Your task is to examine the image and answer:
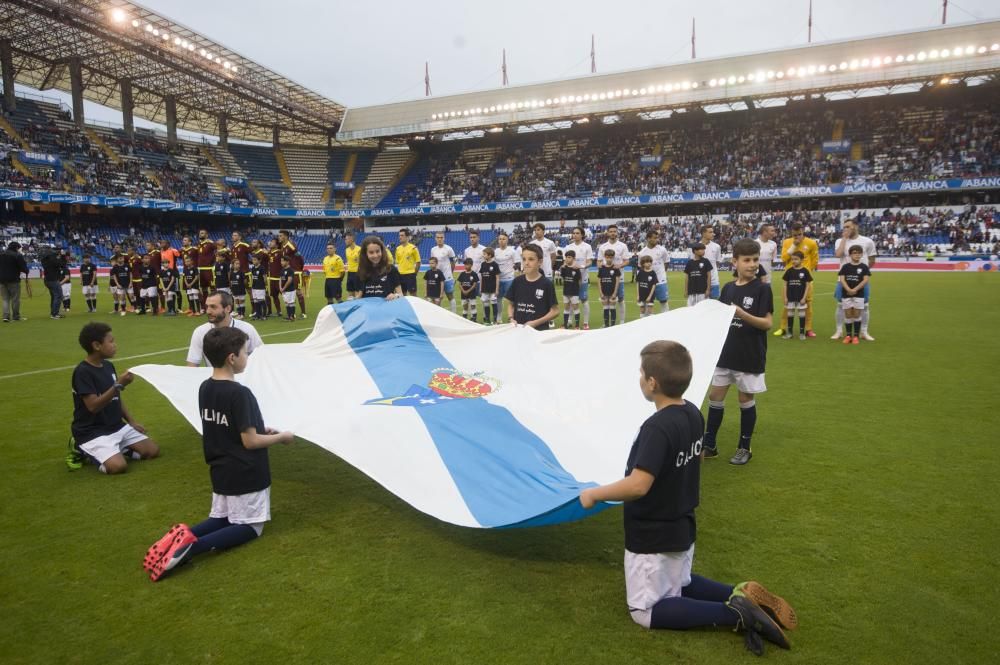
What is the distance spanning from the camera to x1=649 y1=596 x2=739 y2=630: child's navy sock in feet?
8.36

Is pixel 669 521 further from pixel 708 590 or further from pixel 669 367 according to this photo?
pixel 669 367

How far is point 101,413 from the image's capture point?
4.64 m

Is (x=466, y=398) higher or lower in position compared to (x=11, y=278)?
lower

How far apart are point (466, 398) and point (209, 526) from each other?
1.78 m

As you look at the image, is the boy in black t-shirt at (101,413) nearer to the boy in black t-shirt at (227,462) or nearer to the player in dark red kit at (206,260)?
the boy in black t-shirt at (227,462)

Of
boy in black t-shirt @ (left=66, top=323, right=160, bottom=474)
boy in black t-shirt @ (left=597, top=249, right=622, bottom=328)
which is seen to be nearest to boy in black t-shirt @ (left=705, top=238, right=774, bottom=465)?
boy in black t-shirt @ (left=66, top=323, right=160, bottom=474)

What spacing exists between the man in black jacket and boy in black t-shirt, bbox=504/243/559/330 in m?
12.2

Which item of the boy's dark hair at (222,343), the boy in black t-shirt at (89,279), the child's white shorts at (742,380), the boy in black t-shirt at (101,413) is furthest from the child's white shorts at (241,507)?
the boy in black t-shirt at (89,279)

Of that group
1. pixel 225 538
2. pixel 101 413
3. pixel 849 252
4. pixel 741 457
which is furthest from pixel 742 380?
pixel 849 252

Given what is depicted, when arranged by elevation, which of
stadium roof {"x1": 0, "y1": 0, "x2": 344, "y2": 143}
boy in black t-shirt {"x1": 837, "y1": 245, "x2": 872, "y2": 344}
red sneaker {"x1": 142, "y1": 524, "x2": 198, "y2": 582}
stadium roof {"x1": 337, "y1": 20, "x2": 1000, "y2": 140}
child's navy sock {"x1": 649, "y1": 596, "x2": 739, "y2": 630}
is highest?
stadium roof {"x1": 0, "y1": 0, "x2": 344, "y2": 143}

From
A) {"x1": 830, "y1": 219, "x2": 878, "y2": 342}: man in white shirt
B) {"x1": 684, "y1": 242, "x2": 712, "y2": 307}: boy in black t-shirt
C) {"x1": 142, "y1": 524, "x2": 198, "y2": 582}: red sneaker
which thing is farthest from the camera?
{"x1": 684, "y1": 242, "x2": 712, "y2": 307}: boy in black t-shirt

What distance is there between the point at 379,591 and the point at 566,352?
8.65 feet

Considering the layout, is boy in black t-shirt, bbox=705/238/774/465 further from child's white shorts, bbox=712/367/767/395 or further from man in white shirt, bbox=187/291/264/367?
man in white shirt, bbox=187/291/264/367

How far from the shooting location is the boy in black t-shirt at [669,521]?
2.42m
